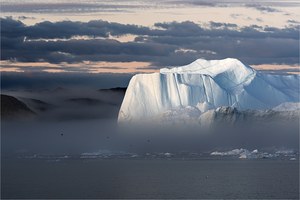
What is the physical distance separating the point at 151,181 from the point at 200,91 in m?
27.4

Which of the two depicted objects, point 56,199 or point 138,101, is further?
point 138,101

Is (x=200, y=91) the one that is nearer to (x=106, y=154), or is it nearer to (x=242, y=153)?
(x=242, y=153)

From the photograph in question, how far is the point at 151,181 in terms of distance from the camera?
62.1 meters

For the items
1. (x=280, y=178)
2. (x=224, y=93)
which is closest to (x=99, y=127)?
(x=224, y=93)

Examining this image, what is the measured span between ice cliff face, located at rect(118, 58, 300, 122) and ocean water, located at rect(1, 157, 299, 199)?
6.27 metres

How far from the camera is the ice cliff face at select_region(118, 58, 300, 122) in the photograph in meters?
87.6

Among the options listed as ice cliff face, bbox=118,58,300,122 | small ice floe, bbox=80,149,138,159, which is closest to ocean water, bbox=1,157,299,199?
ice cliff face, bbox=118,58,300,122

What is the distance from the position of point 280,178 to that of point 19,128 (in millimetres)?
79487

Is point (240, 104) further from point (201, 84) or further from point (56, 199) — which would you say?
point (56, 199)

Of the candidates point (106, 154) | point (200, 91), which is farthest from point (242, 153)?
point (106, 154)

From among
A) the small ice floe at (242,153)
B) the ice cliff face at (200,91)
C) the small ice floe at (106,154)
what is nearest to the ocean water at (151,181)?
the ice cliff face at (200,91)

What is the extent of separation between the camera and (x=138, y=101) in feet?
292

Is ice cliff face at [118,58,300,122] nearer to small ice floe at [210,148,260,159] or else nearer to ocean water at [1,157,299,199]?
small ice floe at [210,148,260,159]

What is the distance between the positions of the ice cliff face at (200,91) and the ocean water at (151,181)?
627 cm
